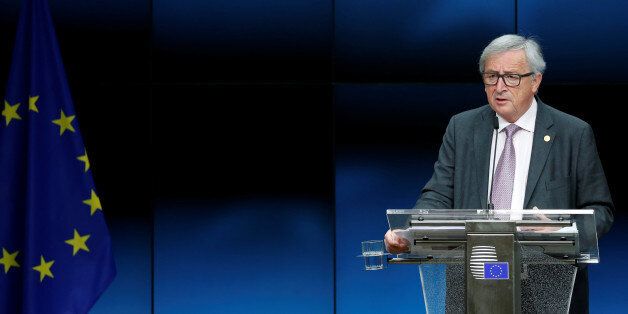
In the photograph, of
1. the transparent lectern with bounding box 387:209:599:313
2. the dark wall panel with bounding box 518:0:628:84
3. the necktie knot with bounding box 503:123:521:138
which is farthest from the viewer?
the dark wall panel with bounding box 518:0:628:84

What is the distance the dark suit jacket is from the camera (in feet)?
10.4

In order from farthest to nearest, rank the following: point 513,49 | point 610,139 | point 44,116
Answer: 1. point 610,139
2. point 44,116
3. point 513,49

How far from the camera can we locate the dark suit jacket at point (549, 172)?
3.17 metres

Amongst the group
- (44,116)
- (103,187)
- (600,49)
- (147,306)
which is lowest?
(147,306)

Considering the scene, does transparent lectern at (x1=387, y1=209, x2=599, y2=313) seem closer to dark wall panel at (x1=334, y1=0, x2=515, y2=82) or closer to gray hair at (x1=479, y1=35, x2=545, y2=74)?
gray hair at (x1=479, y1=35, x2=545, y2=74)

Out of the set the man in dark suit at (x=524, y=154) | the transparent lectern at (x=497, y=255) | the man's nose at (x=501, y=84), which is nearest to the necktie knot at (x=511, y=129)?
the man in dark suit at (x=524, y=154)

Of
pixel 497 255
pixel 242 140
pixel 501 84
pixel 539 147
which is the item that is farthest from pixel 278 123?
pixel 497 255

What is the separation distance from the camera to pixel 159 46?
5.27m

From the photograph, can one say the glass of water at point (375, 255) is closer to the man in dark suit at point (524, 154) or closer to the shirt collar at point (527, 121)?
the man in dark suit at point (524, 154)

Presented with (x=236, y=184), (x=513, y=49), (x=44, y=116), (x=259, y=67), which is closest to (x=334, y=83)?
(x=259, y=67)

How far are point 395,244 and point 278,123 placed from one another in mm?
2659

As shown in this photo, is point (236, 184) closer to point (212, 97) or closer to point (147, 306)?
point (212, 97)

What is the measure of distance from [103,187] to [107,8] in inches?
37.9

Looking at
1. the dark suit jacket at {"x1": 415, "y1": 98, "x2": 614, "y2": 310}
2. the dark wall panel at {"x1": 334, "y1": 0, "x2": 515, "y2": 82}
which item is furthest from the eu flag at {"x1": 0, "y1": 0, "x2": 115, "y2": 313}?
the dark suit jacket at {"x1": 415, "y1": 98, "x2": 614, "y2": 310}
